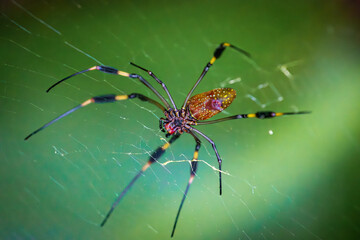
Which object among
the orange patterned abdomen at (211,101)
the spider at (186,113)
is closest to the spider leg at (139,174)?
the spider at (186,113)

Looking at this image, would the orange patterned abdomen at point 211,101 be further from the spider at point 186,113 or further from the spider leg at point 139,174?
the spider leg at point 139,174

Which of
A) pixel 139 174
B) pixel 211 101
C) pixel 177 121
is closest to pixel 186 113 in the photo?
pixel 177 121

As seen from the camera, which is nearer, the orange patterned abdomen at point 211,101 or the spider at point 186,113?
the spider at point 186,113

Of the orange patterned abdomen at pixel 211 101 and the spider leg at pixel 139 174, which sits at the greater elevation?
the orange patterned abdomen at pixel 211 101

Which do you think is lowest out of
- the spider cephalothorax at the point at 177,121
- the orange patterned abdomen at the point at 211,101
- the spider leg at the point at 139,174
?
the spider leg at the point at 139,174

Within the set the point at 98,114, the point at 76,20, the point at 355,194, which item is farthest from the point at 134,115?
the point at 355,194

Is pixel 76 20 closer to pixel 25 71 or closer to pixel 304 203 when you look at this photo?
pixel 25 71

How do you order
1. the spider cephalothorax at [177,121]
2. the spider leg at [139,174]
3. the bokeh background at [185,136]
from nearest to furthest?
the spider leg at [139,174]
the bokeh background at [185,136]
the spider cephalothorax at [177,121]

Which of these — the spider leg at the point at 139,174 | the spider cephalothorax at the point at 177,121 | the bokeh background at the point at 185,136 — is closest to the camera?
the spider leg at the point at 139,174
